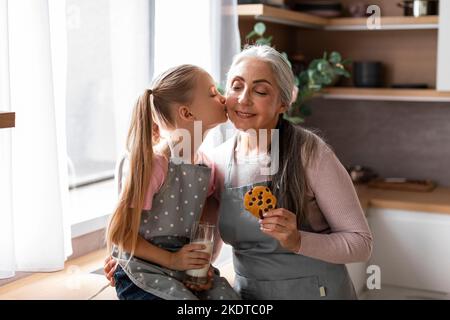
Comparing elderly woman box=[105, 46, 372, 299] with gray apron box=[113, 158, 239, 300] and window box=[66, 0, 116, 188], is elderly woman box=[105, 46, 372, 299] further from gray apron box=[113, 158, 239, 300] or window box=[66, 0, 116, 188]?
window box=[66, 0, 116, 188]

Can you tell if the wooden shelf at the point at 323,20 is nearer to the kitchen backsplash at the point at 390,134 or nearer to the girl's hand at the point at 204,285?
the kitchen backsplash at the point at 390,134

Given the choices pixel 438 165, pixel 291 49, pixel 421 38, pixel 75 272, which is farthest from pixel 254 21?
pixel 75 272

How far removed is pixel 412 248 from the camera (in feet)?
9.02

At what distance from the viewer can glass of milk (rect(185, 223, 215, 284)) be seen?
140cm

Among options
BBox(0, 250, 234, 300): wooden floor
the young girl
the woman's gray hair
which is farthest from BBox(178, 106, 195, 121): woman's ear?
BBox(0, 250, 234, 300): wooden floor

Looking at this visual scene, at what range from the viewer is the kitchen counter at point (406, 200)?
2682 millimetres

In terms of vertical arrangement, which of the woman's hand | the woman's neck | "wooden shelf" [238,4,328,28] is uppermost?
"wooden shelf" [238,4,328,28]

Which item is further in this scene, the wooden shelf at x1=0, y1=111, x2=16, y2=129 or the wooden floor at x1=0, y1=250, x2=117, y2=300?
the wooden floor at x1=0, y1=250, x2=117, y2=300

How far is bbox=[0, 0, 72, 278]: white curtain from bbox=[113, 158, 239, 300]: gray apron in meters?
0.26

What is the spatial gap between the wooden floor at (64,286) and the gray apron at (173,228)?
0.23 m

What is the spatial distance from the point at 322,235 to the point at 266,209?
19cm

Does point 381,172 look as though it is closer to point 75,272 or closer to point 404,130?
point 404,130

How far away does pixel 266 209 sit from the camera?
4.52 ft

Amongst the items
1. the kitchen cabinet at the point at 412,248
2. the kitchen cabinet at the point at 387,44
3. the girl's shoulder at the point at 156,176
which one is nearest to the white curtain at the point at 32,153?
the girl's shoulder at the point at 156,176
